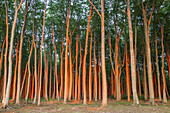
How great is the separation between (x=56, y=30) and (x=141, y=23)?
8.57m

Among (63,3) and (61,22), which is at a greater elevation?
(63,3)

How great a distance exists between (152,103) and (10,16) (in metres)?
13.6

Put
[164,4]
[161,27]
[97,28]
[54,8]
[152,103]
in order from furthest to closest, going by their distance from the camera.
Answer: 1. [97,28]
2. [54,8]
3. [161,27]
4. [164,4]
5. [152,103]

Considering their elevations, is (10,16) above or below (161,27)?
above

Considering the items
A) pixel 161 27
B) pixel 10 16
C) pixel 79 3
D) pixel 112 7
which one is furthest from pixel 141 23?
pixel 10 16

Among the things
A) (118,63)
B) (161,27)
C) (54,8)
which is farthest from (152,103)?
(54,8)

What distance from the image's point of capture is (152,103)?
10570 millimetres

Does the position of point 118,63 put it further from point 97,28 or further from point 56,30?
point 56,30

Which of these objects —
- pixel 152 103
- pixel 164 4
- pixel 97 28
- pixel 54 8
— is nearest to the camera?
pixel 152 103

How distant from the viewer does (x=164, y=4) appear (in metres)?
12.9

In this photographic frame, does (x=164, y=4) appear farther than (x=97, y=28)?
No

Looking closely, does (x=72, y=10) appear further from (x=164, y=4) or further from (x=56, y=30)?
(x=164, y=4)

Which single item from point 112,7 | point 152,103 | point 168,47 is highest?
point 112,7

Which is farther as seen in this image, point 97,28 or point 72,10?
point 97,28
